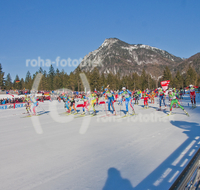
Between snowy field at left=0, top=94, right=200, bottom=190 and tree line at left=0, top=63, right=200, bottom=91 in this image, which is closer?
snowy field at left=0, top=94, right=200, bottom=190

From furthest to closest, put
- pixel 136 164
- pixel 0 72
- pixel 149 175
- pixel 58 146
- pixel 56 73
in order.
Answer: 1. pixel 56 73
2. pixel 0 72
3. pixel 58 146
4. pixel 136 164
5. pixel 149 175

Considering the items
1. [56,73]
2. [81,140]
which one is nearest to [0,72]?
[56,73]

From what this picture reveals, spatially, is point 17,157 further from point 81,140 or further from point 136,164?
point 136,164

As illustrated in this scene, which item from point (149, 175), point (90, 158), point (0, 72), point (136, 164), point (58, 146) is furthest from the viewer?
point (0, 72)

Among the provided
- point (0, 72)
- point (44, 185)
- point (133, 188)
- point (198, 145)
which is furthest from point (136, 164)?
point (0, 72)

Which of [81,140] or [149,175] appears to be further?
→ [81,140]

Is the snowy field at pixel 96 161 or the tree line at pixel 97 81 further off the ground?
the tree line at pixel 97 81

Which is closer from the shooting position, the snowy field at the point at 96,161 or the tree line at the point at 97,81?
the snowy field at the point at 96,161

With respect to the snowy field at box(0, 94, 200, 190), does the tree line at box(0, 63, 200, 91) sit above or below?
above

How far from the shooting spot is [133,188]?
2908mm

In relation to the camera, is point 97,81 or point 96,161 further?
point 97,81

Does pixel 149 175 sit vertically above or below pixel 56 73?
below

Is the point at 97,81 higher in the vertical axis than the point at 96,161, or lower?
higher

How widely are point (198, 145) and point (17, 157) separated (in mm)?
5744
